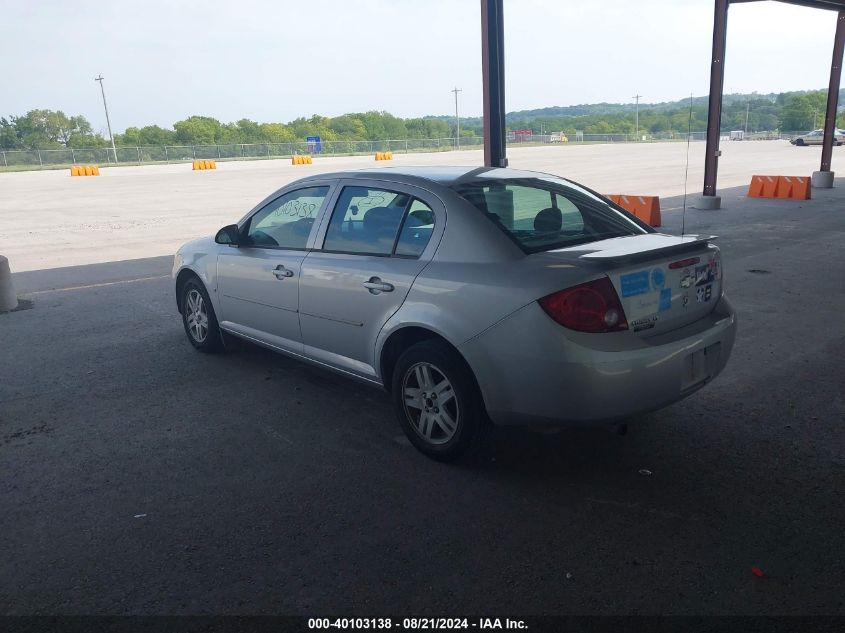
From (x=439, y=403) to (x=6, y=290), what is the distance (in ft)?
21.3

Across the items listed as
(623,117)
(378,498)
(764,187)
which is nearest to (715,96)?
(764,187)

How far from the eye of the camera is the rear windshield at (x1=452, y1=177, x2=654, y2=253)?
393cm

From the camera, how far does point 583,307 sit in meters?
3.38

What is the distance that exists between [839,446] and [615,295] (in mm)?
1812

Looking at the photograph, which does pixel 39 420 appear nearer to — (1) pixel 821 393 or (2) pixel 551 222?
(2) pixel 551 222

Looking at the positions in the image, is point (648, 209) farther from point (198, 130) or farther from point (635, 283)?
point (198, 130)

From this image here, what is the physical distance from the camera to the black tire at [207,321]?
5.91m

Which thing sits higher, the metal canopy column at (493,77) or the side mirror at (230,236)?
the metal canopy column at (493,77)

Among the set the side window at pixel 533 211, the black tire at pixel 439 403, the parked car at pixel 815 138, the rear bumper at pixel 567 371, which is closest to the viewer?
the rear bumper at pixel 567 371

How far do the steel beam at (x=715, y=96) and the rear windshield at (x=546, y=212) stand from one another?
13324mm

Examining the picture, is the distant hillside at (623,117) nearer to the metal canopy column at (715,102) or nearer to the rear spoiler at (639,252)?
the metal canopy column at (715,102)

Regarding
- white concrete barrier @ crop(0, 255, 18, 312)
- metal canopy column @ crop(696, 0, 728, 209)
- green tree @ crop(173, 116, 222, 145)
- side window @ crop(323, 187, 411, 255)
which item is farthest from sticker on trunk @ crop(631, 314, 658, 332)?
green tree @ crop(173, 116, 222, 145)

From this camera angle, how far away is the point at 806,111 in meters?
42.8

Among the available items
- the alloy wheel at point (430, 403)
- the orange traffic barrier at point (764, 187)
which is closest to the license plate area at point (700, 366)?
the alloy wheel at point (430, 403)
